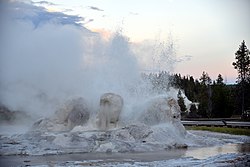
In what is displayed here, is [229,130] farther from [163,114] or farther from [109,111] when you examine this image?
[109,111]

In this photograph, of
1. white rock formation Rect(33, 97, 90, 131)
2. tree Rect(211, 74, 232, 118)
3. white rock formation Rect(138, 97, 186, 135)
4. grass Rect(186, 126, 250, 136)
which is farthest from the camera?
tree Rect(211, 74, 232, 118)

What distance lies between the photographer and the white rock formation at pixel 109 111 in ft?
69.5

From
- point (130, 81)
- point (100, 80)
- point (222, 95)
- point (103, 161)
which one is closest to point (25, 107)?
point (100, 80)

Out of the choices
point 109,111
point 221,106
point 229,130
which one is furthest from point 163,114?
point 221,106

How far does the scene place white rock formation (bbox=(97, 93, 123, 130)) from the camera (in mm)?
21172

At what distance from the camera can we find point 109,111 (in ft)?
70.6

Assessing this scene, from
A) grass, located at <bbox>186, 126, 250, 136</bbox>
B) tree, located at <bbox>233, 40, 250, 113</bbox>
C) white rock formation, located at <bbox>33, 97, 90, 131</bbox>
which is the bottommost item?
grass, located at <bbox>186, 126, 250, 136</bbox>

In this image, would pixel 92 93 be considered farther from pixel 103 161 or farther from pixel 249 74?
pixel 249 74

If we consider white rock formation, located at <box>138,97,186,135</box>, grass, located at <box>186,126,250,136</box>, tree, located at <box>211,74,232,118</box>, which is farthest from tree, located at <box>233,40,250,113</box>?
white rock formation, located at <box>138,97,186,135</box>

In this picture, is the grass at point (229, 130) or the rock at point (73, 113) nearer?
the rock at point (73, 113)

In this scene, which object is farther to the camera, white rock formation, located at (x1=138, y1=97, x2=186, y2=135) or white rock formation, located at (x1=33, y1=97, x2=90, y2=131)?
white rock formation, located at (x1=138, y1=97, x2=186, y2=135)

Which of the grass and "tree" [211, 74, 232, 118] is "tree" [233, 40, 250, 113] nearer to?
"tree" [211, 74, 232, 118]

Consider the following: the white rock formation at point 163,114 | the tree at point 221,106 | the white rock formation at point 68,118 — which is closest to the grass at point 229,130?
the white rock formation at point 163,114

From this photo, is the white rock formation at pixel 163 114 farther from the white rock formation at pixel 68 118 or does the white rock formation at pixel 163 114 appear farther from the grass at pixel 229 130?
the grass at pixel 229 130
